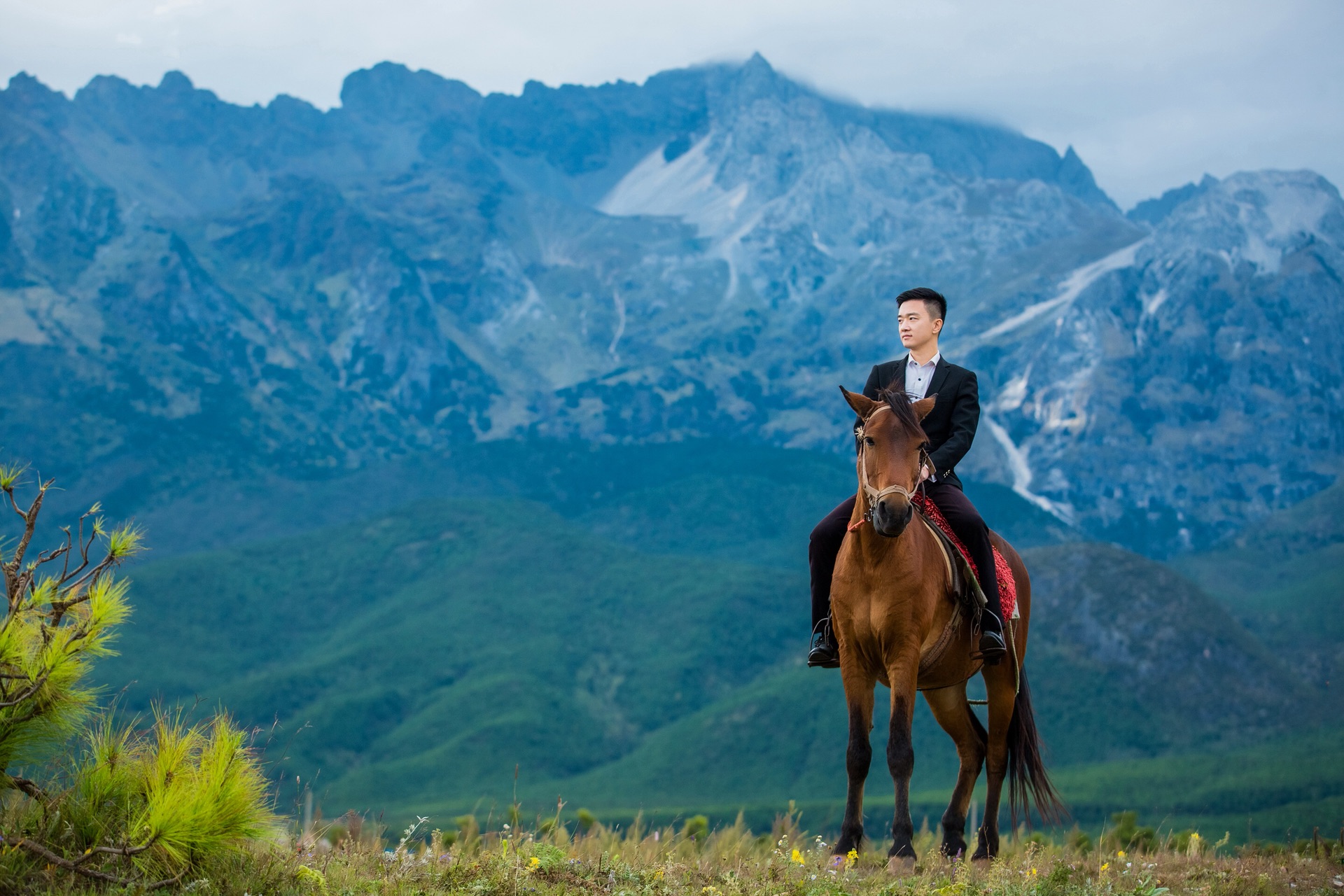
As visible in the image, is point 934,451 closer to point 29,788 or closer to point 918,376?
point 918,376

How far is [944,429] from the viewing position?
12445mm

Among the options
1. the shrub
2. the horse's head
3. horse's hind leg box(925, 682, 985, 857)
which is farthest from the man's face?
the shrub

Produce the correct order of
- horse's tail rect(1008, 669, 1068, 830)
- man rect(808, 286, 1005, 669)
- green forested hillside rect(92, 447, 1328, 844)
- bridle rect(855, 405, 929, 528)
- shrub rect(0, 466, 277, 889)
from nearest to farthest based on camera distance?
1. shrub rect(0, 466, 277, 889)
2. bridle rect(855, 405, 929, 528)
3. man rect(808, 286, 1005, 669)
4. horse's tail rect(1008, 669, 1068, 830)
5. green forested hillside rect(92, 447, 1328, 844)

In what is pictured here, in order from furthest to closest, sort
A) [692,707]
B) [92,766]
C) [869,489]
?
1. [692,707]
2. [869,489]
3. [92,766]

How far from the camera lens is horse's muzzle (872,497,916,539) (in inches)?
409

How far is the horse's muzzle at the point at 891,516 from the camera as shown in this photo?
10.4 m

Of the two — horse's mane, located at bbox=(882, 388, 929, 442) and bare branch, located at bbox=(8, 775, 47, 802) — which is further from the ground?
horse's mane, located at bbox=(882, 388, 929, 442)

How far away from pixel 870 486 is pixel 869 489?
4 cm

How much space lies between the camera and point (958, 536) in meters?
12.6

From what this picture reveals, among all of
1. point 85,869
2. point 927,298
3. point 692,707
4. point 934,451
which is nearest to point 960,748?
point 934,451

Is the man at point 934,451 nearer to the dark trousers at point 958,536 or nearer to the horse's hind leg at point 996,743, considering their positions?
the dark trousers at point 958,536

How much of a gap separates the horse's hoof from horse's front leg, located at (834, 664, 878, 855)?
45cm

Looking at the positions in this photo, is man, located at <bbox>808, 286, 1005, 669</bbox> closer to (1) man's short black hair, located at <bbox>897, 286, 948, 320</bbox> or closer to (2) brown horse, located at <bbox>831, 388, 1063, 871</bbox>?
(1) man's short black hair, located at <bbox>897, 286, 948, 320</bbox>

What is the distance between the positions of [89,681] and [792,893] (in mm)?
5962
